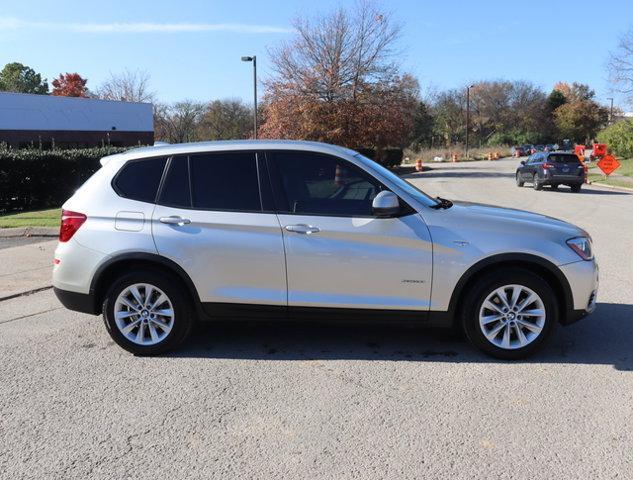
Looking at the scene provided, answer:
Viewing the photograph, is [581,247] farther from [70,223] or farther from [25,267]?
[25,267]

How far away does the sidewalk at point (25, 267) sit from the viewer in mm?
7371

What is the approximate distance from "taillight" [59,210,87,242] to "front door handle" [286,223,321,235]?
179cm

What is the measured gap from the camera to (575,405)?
3.86 metres

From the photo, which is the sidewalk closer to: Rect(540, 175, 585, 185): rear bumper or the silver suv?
the silver suv

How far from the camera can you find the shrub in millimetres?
41688

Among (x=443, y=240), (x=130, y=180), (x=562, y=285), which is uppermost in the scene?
(x=130, y=180)

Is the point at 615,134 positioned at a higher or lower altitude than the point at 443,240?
higher

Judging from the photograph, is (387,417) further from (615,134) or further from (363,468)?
(615,134)

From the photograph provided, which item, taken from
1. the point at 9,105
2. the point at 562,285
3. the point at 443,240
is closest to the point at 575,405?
the point at 562,285

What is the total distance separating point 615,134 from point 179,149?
45622 mm

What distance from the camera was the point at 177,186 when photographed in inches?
190

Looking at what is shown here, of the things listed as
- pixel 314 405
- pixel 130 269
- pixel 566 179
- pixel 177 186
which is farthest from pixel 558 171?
pixel 314 405

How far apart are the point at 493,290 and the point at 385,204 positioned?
3.64ft

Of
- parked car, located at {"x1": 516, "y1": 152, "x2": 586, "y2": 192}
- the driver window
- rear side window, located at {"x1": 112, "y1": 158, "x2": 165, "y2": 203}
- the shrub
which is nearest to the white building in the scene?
parked car, located at {"x1": 516, "y1": 152, "x2": 586, "y2": 192}
